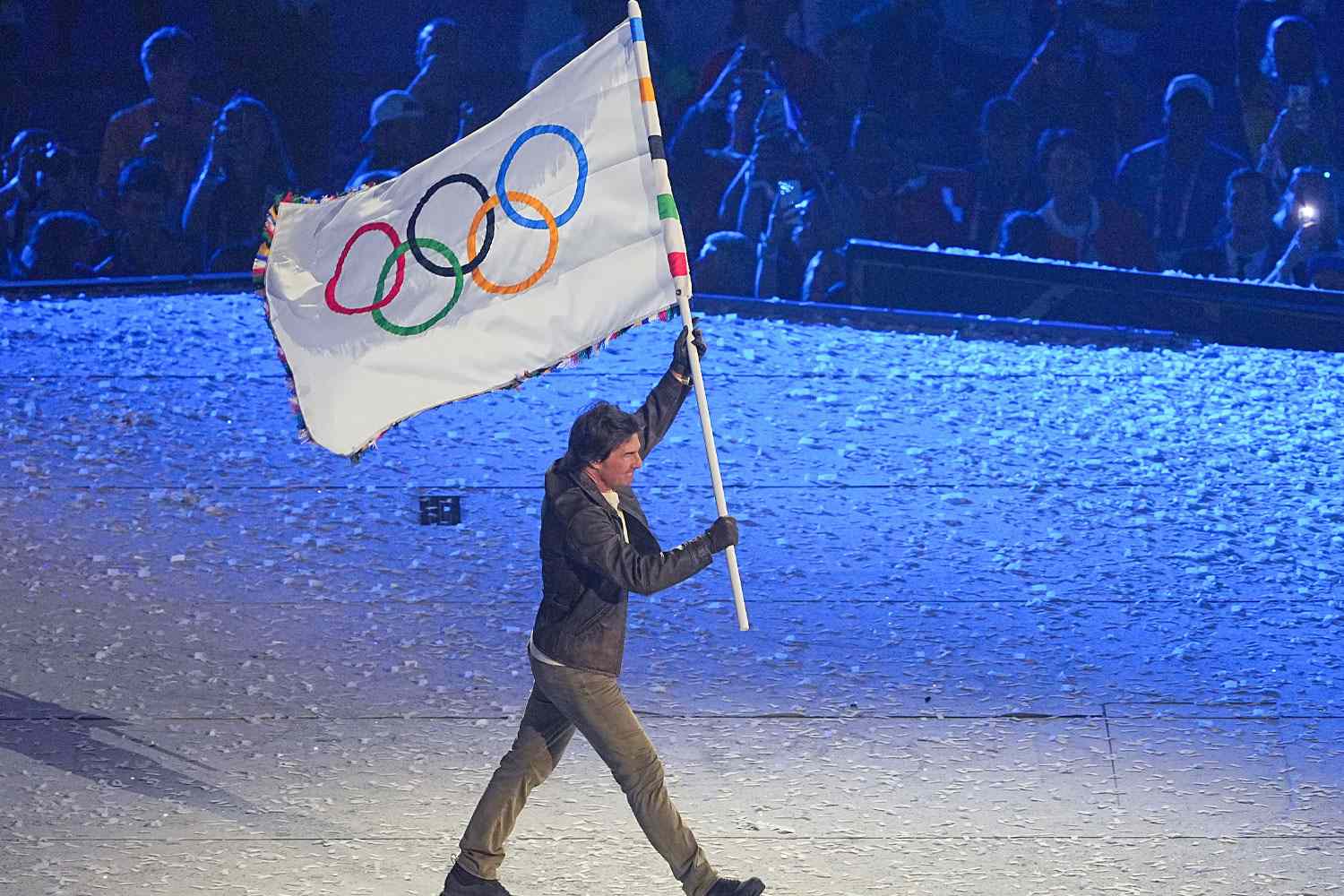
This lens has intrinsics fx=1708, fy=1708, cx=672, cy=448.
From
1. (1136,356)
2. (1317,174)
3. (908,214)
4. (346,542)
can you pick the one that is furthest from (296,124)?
(1317,174)

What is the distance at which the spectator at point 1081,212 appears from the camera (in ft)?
41.8

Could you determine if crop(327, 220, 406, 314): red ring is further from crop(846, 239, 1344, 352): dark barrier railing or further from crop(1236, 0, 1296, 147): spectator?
crop(1236, 0, 1296, 147): spectator

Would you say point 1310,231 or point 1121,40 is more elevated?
point 1121,40

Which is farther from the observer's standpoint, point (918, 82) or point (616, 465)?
point (918, 82)

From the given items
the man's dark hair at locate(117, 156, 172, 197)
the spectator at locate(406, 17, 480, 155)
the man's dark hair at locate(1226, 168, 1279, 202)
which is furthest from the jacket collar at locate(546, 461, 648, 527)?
the man's dark hair at locate(117, 156, 172, 197)

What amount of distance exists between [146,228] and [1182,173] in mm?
7895

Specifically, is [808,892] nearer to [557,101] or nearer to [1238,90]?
[557,101]

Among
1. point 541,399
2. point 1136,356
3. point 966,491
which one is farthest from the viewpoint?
point 1136,356

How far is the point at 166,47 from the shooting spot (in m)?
13.1

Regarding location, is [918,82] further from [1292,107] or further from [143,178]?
[143,178]

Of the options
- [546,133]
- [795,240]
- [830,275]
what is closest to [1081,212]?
[830,275]

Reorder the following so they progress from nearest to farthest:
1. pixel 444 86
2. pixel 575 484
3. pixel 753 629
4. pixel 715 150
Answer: pixel 575 484 < pixel 753 629 < pixel 715 150 < pixel 444 86

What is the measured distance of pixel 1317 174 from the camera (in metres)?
12.6

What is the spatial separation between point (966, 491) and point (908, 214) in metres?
4.27
